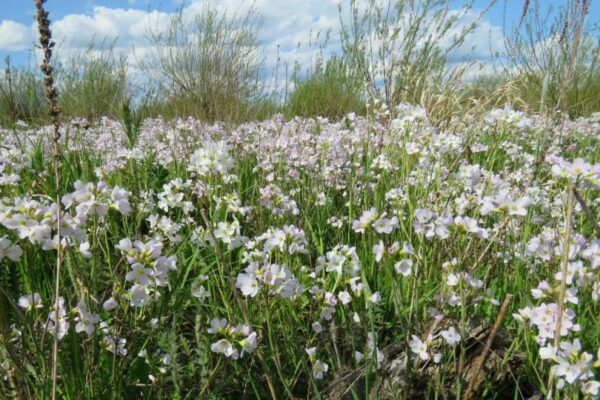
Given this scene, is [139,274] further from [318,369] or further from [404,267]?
[404,267]

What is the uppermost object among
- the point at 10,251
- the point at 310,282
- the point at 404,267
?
the point at 10,251

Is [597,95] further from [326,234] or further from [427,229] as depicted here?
[427,229]

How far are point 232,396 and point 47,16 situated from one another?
1.25 metres

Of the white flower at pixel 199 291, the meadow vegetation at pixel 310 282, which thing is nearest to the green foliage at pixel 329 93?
the meadow vegetation at pixel 310 282

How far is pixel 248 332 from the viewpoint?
4.39ft

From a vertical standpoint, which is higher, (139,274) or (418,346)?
(139,274)

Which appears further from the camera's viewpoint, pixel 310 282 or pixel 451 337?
pixel 310 282

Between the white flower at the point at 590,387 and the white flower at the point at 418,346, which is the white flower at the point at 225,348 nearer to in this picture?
the white flower at the point at 418,346

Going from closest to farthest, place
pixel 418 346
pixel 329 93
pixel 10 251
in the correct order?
pixel 10 251 < pixel 418 346 < pixel 329 93

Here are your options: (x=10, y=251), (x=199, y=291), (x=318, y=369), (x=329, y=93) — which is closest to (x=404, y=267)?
(x=318, y=369)

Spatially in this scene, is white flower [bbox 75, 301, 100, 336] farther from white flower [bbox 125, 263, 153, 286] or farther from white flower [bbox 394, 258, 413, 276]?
Answer: white flower [bbox 394, 258, 413, 276]

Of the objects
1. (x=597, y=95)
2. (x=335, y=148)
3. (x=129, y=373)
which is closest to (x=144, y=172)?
(x=335, y=148)

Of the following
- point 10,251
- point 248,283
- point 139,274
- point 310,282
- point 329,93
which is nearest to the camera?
point 10,251

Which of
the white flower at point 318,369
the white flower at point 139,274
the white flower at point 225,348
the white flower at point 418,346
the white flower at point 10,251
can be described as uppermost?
the white flower at point 10,251
